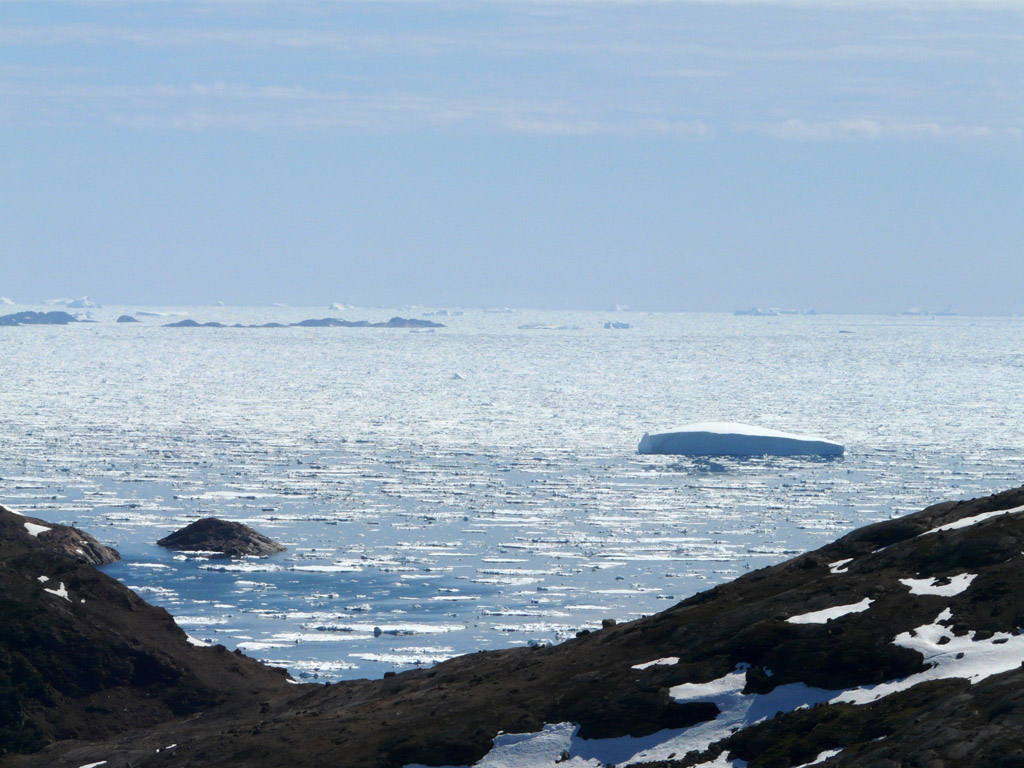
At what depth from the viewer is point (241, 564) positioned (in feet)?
274

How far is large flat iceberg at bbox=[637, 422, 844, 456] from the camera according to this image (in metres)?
130

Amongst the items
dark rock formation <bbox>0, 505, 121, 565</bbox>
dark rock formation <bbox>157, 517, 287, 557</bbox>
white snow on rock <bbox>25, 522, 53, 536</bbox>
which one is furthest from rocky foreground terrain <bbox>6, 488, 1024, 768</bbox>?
dark rock formation <bbox>157, 517, 287, 557</bbox>

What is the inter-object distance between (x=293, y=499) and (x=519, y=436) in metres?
47.1

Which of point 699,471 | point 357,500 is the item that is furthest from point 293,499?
point 699,471

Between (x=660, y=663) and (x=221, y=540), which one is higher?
(x=660, y=663)

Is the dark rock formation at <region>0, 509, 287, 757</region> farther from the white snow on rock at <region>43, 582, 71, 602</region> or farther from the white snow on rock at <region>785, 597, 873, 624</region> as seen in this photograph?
the white snow on rock at <region>785, 597, 873, 624</region>

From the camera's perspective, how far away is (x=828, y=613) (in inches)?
1613

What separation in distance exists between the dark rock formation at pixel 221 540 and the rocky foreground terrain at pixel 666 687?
28.6 m

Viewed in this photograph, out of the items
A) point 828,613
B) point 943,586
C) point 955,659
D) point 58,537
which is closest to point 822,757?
point 955,659

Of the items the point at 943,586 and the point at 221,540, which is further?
the point at 221,540

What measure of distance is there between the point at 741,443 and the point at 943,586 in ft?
295

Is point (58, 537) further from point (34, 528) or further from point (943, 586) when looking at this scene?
point (943, 586)

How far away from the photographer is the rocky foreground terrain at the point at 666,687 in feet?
109

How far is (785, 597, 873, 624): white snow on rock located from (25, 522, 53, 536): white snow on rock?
55541mm
